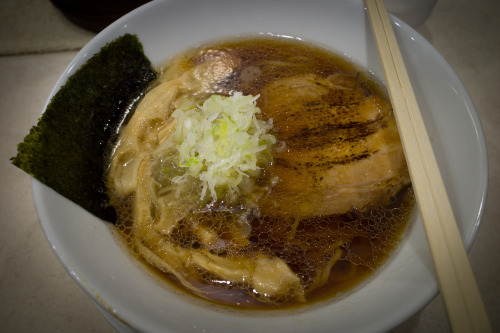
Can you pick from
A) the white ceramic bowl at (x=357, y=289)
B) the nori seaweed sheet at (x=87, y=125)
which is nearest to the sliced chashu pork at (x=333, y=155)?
the white ceramic bowl at (x=357, y=289)

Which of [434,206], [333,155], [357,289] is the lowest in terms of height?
[357,289]

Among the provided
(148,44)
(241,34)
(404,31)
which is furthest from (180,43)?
(404,31)

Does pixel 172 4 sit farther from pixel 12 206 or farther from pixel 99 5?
pixel 12 206

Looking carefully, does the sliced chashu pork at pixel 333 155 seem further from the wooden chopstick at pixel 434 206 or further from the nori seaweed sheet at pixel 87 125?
the nori seaweed sheet at pixel 87 125

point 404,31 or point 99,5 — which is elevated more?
point 404,31

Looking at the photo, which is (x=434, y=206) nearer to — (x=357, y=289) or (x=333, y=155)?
(x=357, y=289)

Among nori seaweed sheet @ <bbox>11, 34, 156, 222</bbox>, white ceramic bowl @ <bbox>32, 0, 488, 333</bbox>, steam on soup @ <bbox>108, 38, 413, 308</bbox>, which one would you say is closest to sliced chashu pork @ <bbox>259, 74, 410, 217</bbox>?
steam on soup @ <bbox>108, 38, 413, 308</bbox>

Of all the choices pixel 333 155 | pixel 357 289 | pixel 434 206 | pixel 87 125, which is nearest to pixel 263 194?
pixel 333 155
